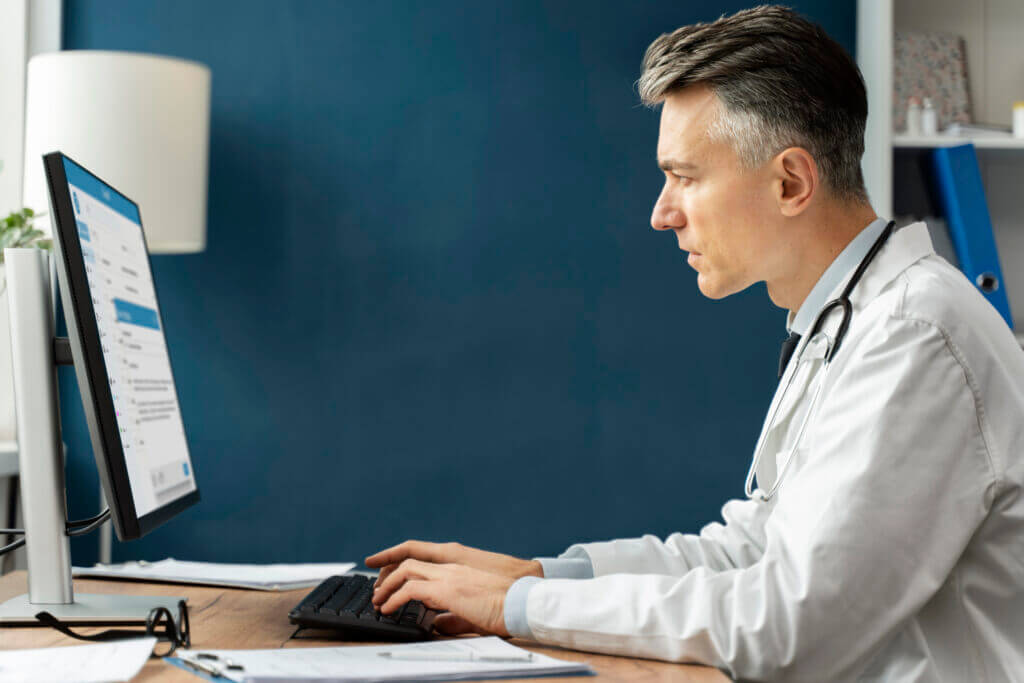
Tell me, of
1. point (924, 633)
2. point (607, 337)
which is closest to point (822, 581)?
point (924, 633)

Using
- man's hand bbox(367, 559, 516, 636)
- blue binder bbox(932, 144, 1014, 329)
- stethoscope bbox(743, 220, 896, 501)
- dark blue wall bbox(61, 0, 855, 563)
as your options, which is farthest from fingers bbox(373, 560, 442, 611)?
blue binder bbox(932, 144, 1014, 329)

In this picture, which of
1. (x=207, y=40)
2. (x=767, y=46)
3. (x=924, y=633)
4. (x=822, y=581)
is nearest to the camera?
(x=822, y=581)

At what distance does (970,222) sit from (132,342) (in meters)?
1.76

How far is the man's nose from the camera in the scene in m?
1.21

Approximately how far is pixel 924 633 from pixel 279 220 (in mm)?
1875

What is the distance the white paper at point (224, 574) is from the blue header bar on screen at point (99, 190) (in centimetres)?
47

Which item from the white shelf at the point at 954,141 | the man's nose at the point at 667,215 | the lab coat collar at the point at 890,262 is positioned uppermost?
the white shelf at the point at 954,141

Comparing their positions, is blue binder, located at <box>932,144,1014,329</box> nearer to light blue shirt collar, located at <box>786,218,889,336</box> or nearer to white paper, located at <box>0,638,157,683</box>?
light blue shirt collar, located at <box>786,218,889,336</box>

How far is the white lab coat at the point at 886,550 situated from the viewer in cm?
84

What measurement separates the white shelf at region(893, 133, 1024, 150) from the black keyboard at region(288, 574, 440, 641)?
165 centimetres

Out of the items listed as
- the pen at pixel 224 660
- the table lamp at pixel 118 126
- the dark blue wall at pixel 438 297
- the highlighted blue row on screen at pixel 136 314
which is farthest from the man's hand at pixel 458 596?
the dark blue wall at pixel 438 297

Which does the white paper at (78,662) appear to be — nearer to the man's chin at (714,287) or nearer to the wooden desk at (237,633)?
the wooden desk at (237,633)

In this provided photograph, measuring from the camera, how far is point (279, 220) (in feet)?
7.90

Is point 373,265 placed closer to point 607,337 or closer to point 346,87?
point 346,87
